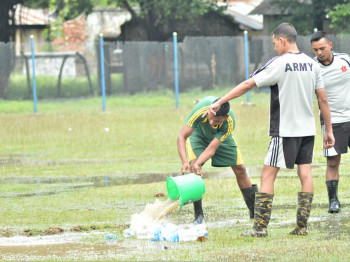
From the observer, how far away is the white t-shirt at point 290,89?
729 centimetres

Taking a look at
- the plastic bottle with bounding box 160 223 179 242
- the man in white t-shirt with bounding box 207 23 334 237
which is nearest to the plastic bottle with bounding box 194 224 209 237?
the plastic bottle with bounding box 160 223 179 242

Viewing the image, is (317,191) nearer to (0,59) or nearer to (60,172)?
(60,172)

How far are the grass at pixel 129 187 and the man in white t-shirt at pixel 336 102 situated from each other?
0.36 m

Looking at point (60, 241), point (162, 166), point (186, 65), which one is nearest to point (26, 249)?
point (60, 241)

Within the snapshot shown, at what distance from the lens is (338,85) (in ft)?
30.2

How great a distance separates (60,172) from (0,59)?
40.5 feet

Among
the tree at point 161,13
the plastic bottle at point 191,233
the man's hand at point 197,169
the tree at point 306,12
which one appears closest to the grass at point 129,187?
the plastic bottle at point 191,233

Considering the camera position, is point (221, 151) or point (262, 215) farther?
point (221, 151)

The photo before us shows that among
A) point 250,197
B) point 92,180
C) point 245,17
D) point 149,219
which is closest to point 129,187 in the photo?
point 92,180

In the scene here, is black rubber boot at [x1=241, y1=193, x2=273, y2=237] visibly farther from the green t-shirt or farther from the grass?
the green t-shirt

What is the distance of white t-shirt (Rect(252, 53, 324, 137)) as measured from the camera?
7.29m

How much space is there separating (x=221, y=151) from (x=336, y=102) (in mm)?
1500

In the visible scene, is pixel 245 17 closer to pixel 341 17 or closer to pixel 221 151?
pixel 341 17

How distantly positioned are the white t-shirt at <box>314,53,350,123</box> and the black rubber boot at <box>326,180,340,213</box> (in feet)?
2.29
